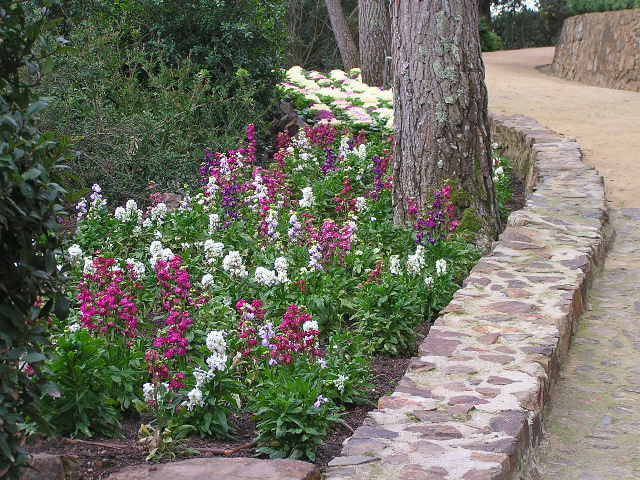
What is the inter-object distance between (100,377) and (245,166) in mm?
4217

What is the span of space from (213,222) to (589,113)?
8347 millimetres

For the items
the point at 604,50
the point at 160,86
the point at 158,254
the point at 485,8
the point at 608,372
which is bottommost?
the point at 608,372

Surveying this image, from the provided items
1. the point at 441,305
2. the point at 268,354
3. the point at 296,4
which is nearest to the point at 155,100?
the point at 441,305

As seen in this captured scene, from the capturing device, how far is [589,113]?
12.5 m

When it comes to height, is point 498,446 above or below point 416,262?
below

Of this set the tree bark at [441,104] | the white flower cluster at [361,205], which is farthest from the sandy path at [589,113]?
the white flower cluster at [361,205]

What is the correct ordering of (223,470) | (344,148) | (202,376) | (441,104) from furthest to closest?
(344,148)
(441,104)
(202,376)
(223,470)

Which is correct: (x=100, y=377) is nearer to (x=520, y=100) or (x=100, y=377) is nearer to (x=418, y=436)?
(x=418, y=436)

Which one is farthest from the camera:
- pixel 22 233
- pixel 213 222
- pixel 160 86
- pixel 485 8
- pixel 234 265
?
pixel 485 8

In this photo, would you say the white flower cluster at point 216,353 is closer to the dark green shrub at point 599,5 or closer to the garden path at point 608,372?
the garden path at point 608,372

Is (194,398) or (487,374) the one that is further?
(487,374)

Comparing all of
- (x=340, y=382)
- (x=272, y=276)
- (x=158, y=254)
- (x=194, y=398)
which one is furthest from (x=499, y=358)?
(x=158, y=254)

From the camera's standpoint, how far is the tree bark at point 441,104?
5.96 m

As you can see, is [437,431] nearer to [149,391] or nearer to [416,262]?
[149,391]
